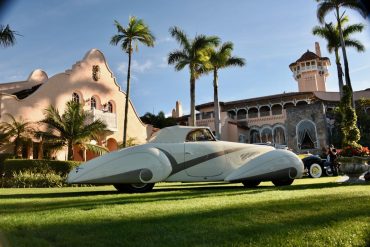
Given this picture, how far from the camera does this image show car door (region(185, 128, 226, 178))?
953cm

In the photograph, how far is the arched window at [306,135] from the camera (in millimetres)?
41281

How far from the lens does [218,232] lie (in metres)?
3.46

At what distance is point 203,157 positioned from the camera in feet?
31.7

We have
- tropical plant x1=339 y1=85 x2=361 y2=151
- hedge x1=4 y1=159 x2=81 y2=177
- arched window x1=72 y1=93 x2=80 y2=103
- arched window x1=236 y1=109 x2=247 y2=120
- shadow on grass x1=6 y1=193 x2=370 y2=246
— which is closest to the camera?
shadow on grass x1=6 y1=193 x2=370 y2=246

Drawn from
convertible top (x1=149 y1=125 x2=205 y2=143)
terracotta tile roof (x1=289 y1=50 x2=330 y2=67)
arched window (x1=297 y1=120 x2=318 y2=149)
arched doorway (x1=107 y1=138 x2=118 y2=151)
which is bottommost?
convertible top (x1=149 y1=125 x2=205 y2=143)

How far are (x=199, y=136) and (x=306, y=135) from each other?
34691 millimetres

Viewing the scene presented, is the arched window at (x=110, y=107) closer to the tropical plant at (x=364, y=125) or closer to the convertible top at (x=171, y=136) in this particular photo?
the convertible top at (x=171, y=136)

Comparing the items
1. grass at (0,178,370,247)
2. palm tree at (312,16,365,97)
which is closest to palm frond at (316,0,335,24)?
palm tree at (312,16,365,97)

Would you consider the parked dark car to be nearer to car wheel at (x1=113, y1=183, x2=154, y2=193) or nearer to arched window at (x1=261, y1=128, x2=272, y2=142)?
car wheel at (x1=113, y1=183, x2=154, y2=193)

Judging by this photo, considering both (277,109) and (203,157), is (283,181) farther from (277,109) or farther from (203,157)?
(277,109)

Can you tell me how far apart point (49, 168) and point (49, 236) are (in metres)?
14.2

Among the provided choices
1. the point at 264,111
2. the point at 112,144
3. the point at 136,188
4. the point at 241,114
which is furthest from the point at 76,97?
the point at 264,111

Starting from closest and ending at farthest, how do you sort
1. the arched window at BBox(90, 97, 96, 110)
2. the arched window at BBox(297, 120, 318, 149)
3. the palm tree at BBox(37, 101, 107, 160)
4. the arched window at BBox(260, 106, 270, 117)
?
1. the palm tree at BBox(37, 101, 107, 160)
2. the arched window at BBox(90, 97, 96, 110)
3. the arched window at BBox(297, 120, 318, 149)
4. the arched window at BBox(260, 106, 270, 117)

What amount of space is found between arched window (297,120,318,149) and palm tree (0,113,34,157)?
102ft
